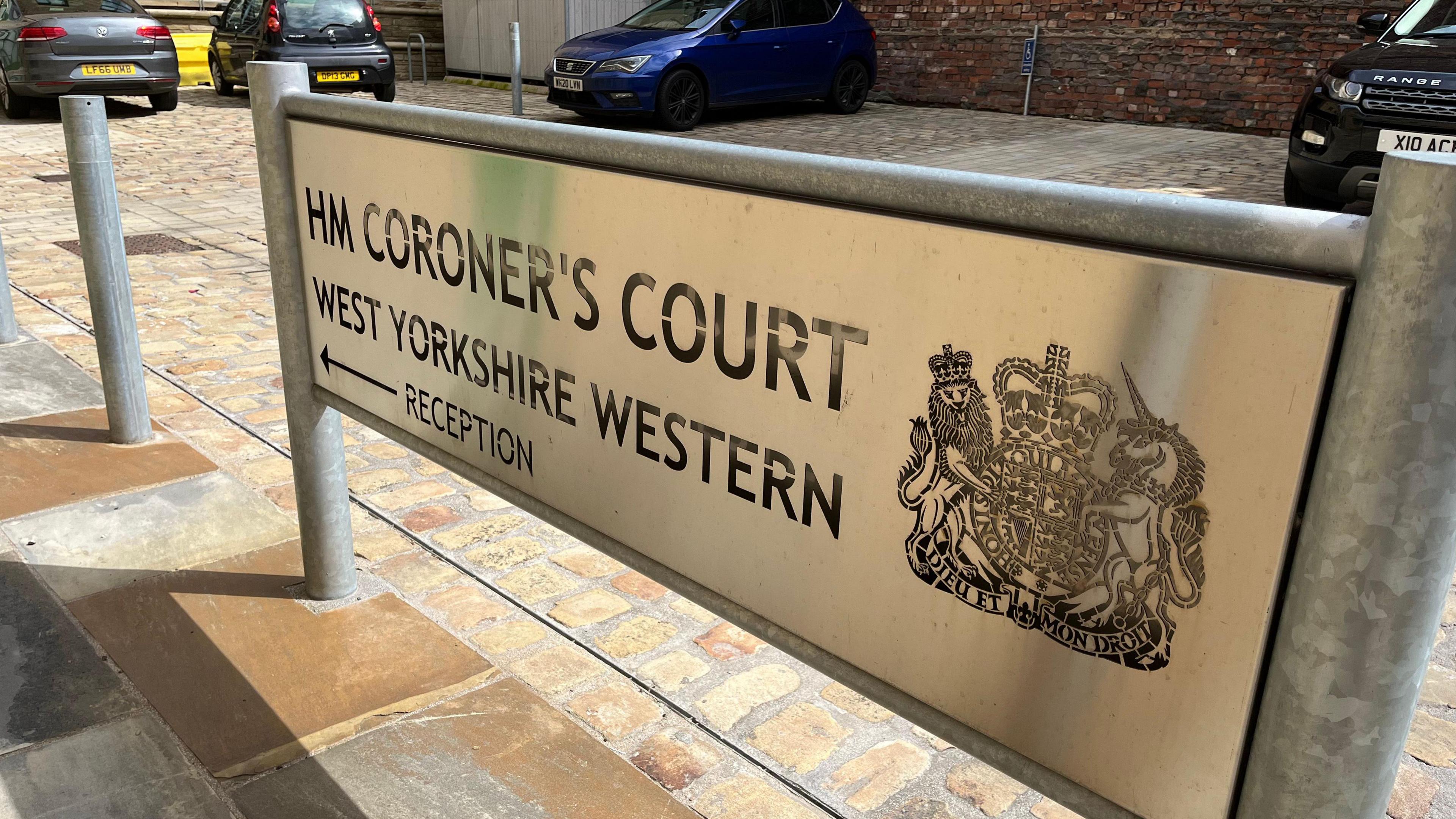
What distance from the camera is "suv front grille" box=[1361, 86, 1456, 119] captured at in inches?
295

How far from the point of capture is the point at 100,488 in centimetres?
371

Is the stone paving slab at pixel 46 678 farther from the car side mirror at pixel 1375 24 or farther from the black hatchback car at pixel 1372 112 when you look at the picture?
the car side mirror at pixel 1375 24

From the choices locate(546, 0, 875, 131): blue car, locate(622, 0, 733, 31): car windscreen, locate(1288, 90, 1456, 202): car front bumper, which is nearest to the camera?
locate(1288, 90, 1456, 202): car front bumper

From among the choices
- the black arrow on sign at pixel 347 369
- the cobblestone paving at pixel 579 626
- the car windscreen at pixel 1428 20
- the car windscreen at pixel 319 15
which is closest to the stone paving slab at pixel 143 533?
the cobblestone paving at pixel 579 626

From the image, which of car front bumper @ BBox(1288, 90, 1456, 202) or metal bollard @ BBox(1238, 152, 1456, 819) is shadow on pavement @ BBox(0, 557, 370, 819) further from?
car front bumper @ BBox(1288, 90, 1456, 202)

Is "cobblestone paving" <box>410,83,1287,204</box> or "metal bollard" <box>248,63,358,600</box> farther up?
"metal bollard" <box>248,63,358,600</box>

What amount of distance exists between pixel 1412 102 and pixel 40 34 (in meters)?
15.0

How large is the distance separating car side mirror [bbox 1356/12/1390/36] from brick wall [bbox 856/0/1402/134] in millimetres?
5188

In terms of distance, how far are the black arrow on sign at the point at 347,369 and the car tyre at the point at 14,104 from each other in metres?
15.0

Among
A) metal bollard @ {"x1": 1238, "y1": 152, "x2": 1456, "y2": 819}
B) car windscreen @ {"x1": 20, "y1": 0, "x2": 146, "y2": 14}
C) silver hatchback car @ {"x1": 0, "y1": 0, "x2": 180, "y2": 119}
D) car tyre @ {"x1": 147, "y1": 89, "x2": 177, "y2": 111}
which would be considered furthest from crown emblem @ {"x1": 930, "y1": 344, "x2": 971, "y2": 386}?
car tyre @ {"x1": 147, "y1": 89, "x2": 177, "y2": 111}

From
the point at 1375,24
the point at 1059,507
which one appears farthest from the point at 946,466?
the point at 1375,24

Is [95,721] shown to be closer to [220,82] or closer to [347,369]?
[347,369]

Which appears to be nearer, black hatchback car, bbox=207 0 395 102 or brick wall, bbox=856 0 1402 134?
brick wall, bbox=856 0 1402 134

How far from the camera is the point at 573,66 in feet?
45.3
